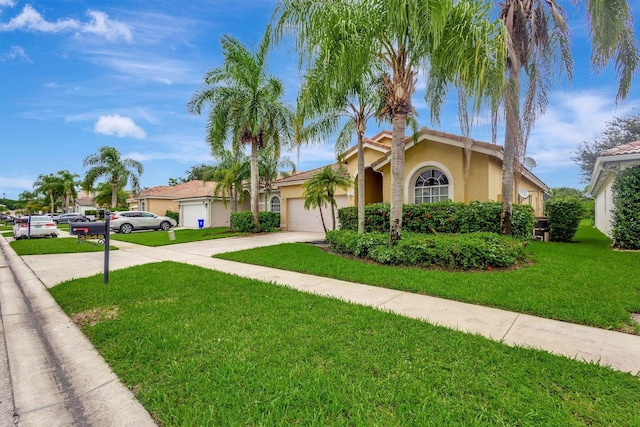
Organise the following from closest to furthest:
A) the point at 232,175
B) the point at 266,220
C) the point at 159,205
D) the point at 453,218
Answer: the point at 453,218, the point at 266,220, the point at 232,175, the point at 159,205

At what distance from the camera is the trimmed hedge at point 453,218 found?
1030cm

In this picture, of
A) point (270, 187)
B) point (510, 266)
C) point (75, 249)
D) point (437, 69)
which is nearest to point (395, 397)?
point (510, 266)

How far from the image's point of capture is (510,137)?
9.51m

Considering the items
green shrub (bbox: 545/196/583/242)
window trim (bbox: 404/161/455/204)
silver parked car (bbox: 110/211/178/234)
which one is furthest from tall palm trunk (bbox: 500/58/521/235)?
silver parked car (bbox: 110/211/178/234)

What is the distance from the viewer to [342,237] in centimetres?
1016

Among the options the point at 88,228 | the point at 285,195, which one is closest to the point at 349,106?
the point at 88,228

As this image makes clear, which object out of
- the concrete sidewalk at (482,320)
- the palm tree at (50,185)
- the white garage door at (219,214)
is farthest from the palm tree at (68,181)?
the concrete sidewalk at (482,320)

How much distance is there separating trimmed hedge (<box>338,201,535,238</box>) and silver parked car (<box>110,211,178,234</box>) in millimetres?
18676

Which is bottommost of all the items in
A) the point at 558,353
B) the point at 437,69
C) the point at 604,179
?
the point at 558,353

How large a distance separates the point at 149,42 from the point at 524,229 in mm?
14955

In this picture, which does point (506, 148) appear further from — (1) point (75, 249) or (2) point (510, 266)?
(1) point (75, 249)

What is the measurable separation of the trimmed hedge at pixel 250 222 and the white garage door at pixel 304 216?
5.94 ft

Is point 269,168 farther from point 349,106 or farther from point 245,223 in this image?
point 349,106

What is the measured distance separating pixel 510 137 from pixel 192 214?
1028 inches
